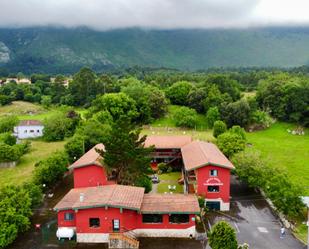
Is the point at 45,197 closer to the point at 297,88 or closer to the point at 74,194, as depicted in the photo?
the point at 74,194

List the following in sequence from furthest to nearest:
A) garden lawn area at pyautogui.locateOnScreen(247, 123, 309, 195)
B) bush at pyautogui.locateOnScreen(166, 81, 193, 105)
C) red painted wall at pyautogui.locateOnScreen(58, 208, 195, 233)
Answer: bush at pyautogui.locateOnScreen(166, 81, 193, 105), garden lawn area at pyautogui.locateOnScreen(247, 123, 309, 195), red painted wall at pyautogui.locateOnScreen(58, 208, 195, 233)

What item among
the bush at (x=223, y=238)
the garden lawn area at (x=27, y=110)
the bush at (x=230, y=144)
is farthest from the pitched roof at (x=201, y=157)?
the garden lawn area at (x=27, y=110)

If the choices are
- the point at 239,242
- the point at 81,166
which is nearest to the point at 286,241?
the point at 239,242

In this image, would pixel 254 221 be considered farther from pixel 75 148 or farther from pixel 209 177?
pixel 75 148

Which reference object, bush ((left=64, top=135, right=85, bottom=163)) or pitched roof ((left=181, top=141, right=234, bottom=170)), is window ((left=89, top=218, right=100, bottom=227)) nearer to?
pitched roof ((left=181, top=141, right=234, bottom=170))

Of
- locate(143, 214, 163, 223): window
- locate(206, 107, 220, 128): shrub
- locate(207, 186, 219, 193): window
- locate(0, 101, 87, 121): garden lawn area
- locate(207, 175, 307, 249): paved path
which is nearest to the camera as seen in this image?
locate(207, 175, 307, 249): paved path

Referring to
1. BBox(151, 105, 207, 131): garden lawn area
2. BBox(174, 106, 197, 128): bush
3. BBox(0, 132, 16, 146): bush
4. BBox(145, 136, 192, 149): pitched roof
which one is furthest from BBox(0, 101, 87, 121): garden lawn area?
BBox(145, 136, 192, 149): pitched roof
